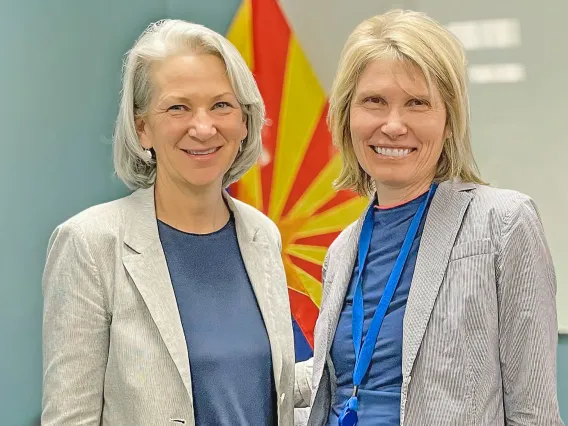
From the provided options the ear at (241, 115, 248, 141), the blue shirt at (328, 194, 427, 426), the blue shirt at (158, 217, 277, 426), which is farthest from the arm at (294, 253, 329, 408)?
the ear at (241, 115, 248, 141)

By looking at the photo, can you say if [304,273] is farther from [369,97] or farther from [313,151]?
[369,97]

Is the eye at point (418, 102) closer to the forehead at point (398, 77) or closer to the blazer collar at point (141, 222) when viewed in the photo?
the forehead at point (398, 77)

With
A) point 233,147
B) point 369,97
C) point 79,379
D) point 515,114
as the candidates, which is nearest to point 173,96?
point 233,147

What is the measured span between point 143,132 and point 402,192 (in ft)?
2.02

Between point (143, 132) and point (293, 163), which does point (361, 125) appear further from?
point (293, 163)

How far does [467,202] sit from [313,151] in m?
1.47

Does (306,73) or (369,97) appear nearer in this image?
(369,97)

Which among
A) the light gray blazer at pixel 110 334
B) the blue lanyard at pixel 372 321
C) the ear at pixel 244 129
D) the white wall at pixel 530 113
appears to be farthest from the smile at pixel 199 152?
the white wall at pixel 530 113

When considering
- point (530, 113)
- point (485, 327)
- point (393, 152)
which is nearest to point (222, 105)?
point (393, 152)

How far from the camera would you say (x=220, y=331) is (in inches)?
66.9

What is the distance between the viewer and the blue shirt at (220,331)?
1650mm

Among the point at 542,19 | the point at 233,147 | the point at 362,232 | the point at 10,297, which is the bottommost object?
the point at 10,297

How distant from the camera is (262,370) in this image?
5.69ft

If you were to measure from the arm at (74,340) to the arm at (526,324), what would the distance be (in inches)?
31.6
